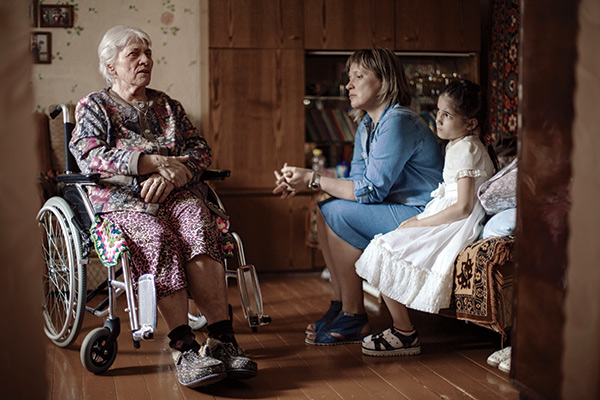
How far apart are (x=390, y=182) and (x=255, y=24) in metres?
1.90

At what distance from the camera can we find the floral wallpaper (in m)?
3.98

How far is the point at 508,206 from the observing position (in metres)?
2.20

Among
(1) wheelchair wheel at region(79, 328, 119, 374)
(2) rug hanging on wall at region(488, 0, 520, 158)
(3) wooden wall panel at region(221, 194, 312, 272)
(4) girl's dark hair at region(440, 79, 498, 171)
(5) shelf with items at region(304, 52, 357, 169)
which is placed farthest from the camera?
(5) shelf with items at region(304, 52, 357, 169)

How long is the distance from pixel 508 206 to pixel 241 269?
0.99 m

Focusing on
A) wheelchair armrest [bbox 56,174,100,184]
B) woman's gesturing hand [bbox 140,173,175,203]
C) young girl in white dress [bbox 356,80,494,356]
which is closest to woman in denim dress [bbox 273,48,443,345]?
young girl in white dress [bbox 356,80,494,356]

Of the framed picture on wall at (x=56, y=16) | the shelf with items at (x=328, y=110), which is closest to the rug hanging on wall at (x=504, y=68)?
the shelf with items at (x=328, y=110)

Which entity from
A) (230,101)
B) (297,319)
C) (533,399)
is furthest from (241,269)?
(230,101)

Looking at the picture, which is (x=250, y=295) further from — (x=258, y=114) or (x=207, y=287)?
(x=258, y=114)

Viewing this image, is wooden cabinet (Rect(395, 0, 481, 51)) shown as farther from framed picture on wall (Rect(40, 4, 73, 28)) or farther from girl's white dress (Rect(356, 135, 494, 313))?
framed picture on wall (Rect(40, 4, 73, 28))

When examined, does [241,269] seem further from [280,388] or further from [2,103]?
[2,103]

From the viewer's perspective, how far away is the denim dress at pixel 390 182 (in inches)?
94.4

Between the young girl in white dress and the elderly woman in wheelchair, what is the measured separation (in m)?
0.58

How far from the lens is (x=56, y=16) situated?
397 cm

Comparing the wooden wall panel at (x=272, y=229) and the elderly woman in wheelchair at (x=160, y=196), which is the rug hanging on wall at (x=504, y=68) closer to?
the wooden wall panel at (x=272, y=229)
